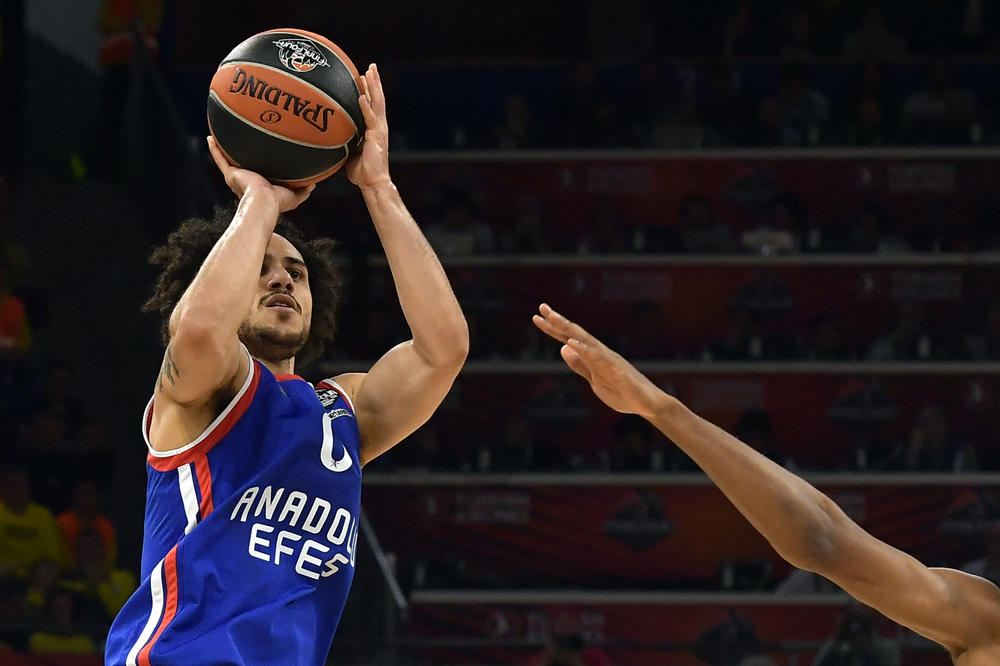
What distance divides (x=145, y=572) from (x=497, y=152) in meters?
8.42

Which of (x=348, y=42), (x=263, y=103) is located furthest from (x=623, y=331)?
(x=263, y=103)

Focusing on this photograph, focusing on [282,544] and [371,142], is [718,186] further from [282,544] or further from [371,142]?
[282,544]

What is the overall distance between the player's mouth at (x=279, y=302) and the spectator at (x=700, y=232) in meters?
7.54

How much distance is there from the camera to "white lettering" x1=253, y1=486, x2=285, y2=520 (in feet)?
11.0

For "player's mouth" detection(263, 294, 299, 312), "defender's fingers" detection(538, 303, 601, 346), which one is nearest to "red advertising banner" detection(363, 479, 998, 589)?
"player's mouth" detection(263, 294, 299, 312)

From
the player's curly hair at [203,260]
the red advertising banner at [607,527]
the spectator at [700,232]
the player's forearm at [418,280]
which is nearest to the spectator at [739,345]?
the spectator at [700,232]

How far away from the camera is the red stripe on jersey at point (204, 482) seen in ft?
11.0

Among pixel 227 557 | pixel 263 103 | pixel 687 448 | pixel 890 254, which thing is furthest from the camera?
pixel 890 254

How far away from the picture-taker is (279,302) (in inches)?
146

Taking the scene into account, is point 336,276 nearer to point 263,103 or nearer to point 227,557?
point 263,103

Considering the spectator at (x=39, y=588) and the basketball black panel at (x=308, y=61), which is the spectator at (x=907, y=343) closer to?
the spectator at (x=39, y=588)

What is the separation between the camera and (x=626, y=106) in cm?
1196

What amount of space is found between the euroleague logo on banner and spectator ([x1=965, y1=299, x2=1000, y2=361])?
7.78m

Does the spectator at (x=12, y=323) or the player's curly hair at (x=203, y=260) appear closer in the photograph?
the player's curly hair at (x=203, y=260)
